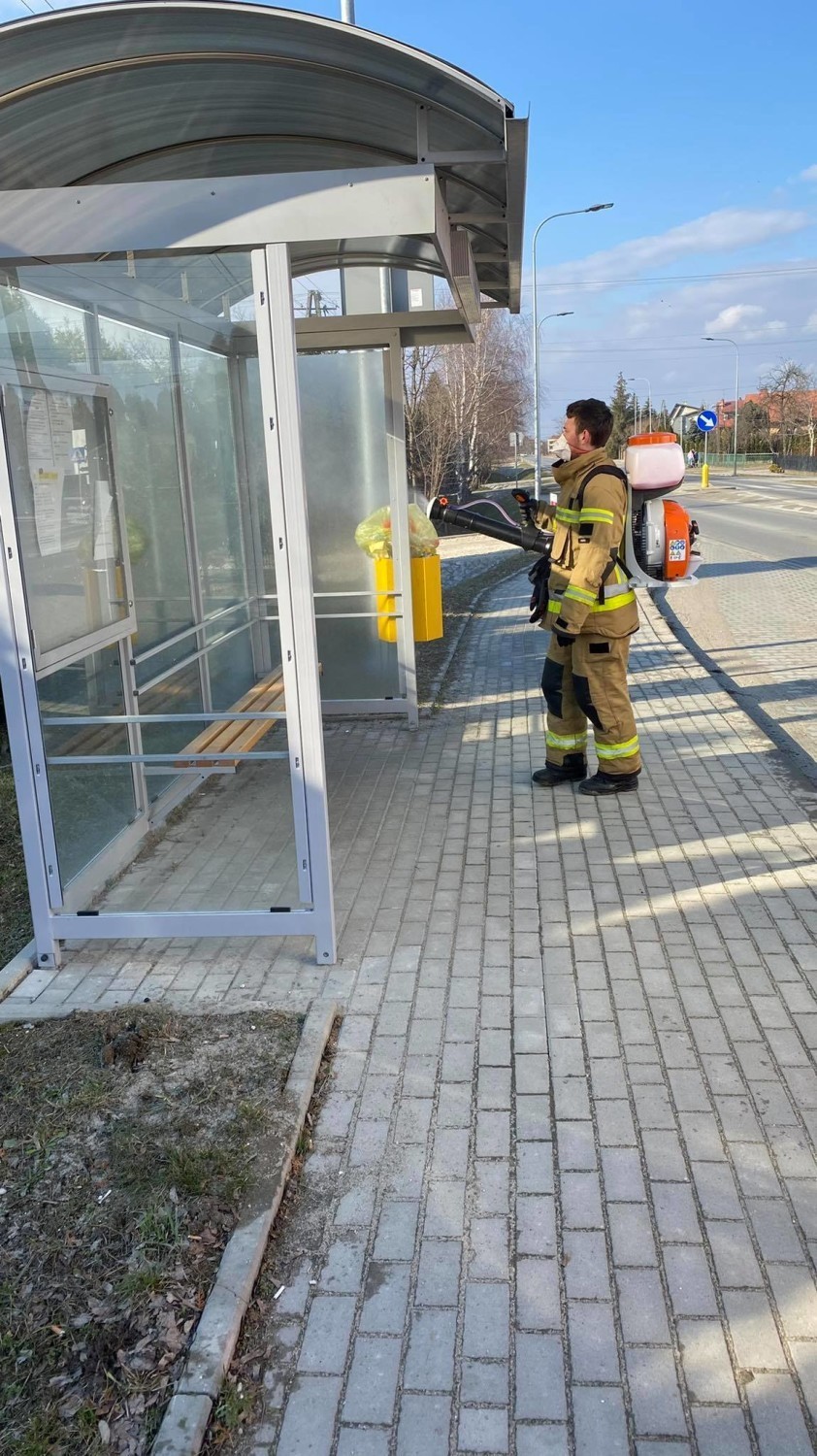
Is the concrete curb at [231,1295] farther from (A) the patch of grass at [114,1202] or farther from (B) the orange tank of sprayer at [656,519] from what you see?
(B) the orange tank of sprayer at [656,519]

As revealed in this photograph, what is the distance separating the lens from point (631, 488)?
19.8 feet

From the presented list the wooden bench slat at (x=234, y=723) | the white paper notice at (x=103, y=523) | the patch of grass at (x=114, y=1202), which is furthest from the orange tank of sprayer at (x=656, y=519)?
the patch of grass at (x=114, y=1202)

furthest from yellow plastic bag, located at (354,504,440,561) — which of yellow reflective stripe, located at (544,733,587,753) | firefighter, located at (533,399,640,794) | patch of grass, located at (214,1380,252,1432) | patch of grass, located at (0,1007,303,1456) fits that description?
patch of grass, located at (214,1380,252,1432)

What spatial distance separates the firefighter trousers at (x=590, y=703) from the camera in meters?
5.85

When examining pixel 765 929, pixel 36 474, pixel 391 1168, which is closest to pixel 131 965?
pixel 391 1168

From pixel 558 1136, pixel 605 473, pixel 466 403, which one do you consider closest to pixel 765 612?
pixel 605 473

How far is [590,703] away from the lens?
596 centimetres

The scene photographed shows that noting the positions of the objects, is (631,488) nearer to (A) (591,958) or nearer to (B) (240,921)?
(A) (591,958)

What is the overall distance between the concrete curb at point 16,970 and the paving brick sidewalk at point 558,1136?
0.15m

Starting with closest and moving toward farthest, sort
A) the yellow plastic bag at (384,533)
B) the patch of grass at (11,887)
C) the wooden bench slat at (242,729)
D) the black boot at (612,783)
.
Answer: the wooden bench slat at (242,729), the patch of grass at (11,887), the black boot at (612,783), the yellow plastic bag at (384,533)

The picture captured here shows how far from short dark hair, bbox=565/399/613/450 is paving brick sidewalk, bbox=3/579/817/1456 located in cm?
200

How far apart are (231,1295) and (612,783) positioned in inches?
162

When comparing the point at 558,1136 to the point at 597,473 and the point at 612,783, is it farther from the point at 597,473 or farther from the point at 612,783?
the point at 597,473

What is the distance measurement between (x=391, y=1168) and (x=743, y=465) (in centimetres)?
7606
